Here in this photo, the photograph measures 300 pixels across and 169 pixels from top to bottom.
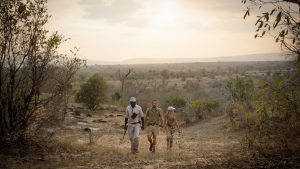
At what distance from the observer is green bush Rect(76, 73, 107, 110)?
122 ft

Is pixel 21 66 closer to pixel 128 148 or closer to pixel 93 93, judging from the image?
pixel 128 148

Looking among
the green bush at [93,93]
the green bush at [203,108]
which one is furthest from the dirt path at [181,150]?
the green bush at [93,93]

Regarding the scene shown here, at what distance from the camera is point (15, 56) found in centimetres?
1291

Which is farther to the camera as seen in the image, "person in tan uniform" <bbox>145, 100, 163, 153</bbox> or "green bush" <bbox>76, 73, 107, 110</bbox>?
"green bush" <bbox>76, 73, 107, 110</bbox>

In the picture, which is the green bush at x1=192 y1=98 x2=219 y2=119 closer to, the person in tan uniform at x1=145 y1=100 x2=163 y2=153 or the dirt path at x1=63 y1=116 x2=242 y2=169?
the dirt path at x1=63 y1=116 x2=242 y2=169

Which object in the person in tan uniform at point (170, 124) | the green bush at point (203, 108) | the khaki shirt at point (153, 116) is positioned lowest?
the green bush at point (203, 108)

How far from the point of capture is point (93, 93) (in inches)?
1470

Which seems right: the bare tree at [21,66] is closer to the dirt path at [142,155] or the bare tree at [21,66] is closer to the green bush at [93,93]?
the dirt path at [142,155]

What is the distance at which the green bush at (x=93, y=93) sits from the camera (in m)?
37.3

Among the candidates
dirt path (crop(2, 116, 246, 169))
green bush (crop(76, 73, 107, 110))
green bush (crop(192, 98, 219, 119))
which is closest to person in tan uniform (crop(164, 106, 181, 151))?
dirt path (crop(2, 116, 246, 169))

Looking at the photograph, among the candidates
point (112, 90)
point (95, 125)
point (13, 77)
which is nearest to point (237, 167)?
point (13, 77)

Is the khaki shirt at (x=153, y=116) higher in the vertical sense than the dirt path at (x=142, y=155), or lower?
higher

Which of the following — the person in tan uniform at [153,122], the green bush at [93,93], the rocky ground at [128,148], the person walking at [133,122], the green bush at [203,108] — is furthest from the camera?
the green bush at [93,93]

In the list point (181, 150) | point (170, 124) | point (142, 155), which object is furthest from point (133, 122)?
point (181, 150)
